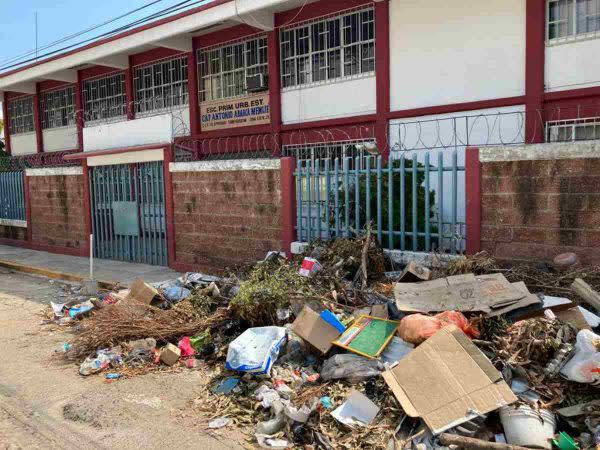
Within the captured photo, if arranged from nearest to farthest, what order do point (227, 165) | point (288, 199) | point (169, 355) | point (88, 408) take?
1. point (88, 408)
2. point (169, 355)
3. point (288, 199)
4. point (227, 165)

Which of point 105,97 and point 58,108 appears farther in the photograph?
point 58,108

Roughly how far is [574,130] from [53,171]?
38.2ft

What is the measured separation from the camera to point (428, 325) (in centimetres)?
445

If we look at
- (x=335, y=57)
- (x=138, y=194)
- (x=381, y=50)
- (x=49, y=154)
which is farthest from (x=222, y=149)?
(x=49, y=154)

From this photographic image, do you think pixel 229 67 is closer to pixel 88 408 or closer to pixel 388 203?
pixel 388 203

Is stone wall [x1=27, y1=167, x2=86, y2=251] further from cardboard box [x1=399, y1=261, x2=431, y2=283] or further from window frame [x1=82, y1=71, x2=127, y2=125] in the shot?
cardboard box [x1=399, y1=261, x2=431, y2=283]

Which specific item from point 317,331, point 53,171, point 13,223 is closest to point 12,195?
point 13,223

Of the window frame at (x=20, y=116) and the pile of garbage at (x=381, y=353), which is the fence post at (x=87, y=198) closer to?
the pile of garbage at (x=381, y=353)

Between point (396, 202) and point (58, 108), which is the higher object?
point (58, 108)

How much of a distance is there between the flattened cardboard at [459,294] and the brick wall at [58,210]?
32.0 ft

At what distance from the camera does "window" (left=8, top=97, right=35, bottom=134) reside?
20.1 meters

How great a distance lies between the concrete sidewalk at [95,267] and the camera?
32.6 feet

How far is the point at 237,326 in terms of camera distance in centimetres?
583

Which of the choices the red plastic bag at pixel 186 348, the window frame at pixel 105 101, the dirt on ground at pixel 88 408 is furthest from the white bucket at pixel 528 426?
the window frame at pixel 105 101
